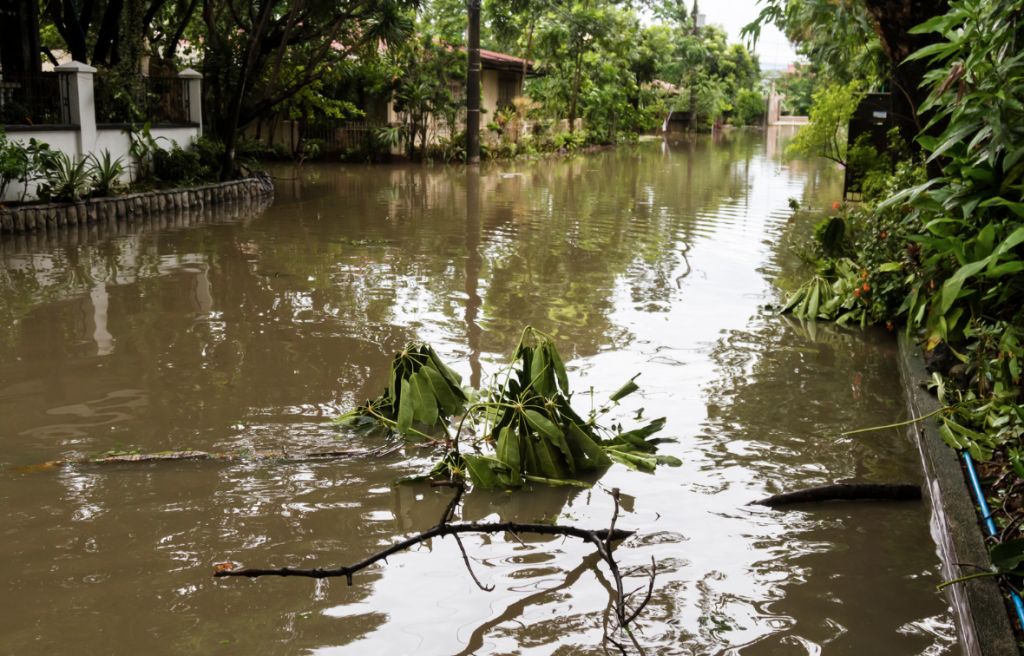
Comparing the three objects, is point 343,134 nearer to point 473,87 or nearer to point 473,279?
point 473,87

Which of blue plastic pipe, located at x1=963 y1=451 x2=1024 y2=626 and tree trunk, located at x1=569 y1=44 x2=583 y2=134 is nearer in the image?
blue plastic pipe, located at x1=963 y1=451 x2=1024 y2=626

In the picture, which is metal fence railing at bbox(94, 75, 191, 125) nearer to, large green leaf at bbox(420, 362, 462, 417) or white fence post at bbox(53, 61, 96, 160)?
white fence post at bbox(53, 61, 96, 160)

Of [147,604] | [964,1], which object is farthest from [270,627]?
[964,1]

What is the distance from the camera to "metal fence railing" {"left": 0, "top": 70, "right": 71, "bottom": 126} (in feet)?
44.8

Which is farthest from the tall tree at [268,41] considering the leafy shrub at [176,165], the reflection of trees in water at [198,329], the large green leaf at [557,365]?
the large green leaf at [557,365]

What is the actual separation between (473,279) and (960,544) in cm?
696

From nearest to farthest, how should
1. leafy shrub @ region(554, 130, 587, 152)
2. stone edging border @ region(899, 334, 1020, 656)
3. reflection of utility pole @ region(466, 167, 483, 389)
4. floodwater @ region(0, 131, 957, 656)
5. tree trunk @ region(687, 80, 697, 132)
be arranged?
stone edging border @ region(899, 334, 1020, 656) < floodwater @ region(0, 131, 957, 656) < reflection of utility pole @ region(466, 167, 483, 389) < leafy shrub @ region(554, 130, 587, 152) < tree trunk @ region(687, 80, 697, 132)

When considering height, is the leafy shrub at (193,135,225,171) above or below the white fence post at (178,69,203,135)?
below

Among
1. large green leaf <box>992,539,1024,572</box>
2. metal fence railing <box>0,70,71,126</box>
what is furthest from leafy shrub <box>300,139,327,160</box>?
large green leaf <box>992,539,1024,572</box>

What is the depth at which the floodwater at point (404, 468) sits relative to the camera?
11.3 feet

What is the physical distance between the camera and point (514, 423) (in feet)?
15.6

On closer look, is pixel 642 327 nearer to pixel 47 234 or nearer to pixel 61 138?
pixel 47 234

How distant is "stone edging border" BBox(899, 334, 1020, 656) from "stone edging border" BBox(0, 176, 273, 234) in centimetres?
1194

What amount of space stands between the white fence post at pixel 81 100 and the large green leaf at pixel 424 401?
11705mm
